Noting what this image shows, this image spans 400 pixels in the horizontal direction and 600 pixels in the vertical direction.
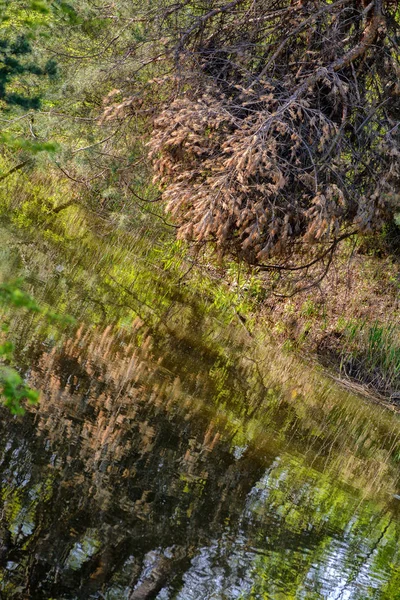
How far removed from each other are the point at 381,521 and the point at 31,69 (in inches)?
344

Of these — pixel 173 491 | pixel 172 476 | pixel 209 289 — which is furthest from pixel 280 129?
pixel 209 289

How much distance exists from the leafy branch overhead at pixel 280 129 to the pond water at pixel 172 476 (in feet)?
4.94

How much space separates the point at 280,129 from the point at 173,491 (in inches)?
205

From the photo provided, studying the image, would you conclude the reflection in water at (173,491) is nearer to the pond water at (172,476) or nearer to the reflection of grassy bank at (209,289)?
the pond water at (172,476)

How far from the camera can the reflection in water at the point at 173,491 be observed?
12.1ft

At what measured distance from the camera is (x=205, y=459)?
222 inches

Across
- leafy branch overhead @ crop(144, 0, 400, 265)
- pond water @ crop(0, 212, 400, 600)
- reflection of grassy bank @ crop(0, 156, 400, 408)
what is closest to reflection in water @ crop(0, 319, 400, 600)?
pond water @ crop(0, 212, 400, 600)

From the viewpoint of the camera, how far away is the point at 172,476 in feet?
16.5

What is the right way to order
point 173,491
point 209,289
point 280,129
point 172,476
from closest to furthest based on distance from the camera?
point 173,491 → point 172,476 → point 280,129 → point 209,289

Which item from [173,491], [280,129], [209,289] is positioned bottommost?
[173,491]

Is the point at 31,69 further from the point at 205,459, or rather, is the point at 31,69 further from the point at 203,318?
the point at 205,459

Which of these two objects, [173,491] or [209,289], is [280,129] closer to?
[173,491]

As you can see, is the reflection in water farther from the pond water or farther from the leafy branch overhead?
the leafy branch overhead

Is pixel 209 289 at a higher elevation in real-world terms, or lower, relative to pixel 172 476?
higher
